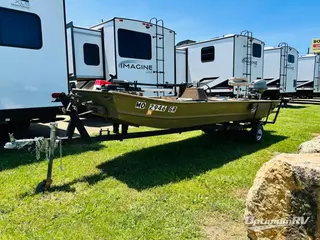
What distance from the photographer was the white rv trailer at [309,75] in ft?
59.0

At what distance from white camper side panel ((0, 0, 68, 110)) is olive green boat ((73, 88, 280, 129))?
165cm

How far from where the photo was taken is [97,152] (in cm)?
487

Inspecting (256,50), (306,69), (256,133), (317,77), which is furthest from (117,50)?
(317,77)

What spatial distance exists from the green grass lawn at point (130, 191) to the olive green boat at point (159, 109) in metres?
0.66

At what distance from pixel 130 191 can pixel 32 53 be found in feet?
11.5

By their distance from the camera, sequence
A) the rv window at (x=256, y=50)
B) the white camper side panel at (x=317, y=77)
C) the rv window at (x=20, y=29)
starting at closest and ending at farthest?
the rv window at (x=20, y=29) < the rv window at (x=256, y=50) < the white camper side panel at (x=317, y=77)

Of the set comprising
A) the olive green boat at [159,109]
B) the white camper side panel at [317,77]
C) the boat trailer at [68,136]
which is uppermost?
the white camper side panel at [317,77]

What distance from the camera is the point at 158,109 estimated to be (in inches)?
146

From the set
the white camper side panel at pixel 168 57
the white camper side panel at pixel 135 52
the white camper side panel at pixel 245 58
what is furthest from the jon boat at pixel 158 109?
the white camper side panel at pixel 245 58

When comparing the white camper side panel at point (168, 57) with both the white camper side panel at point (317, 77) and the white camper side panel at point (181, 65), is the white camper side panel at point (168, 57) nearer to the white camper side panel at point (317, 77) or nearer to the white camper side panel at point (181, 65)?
the white camper side panel at point (181, 65)

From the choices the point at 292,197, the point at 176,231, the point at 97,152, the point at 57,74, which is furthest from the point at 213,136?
the point at 292,197

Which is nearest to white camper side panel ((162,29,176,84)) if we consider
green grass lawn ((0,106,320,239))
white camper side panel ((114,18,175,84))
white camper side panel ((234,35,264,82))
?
white camper side panel ((114,18,175,84))

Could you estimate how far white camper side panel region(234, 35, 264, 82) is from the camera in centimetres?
1139

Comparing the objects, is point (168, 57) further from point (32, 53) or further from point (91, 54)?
point (32, 53)
